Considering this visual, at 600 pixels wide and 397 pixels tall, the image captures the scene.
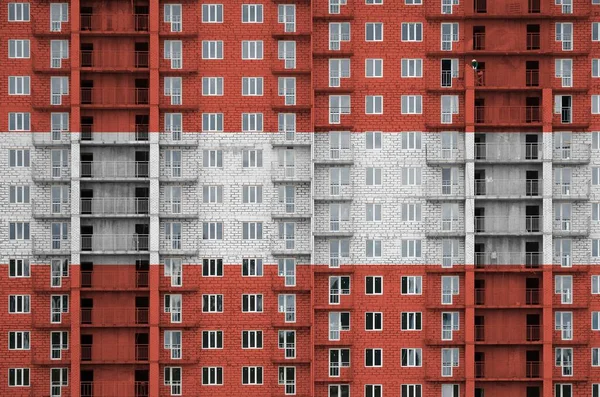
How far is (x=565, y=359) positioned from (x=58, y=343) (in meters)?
39.8

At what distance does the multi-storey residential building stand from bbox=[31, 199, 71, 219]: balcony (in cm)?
11

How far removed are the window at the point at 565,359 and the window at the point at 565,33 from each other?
24.0 m

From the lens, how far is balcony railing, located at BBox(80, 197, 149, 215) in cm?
6619

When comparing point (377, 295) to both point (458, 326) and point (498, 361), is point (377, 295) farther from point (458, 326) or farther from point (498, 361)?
point (498, 361)

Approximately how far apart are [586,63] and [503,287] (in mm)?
18910

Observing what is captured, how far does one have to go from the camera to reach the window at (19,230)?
66500 mm

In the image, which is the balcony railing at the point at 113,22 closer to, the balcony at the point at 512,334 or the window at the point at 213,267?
the window at the point at 213,267

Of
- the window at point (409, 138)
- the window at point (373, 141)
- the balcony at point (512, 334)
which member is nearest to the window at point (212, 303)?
the window at point (373, 141)

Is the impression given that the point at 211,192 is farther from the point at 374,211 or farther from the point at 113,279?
the point at 374,211

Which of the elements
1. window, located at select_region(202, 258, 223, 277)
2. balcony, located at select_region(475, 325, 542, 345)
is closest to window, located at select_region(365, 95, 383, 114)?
window, located at select_region(202, 258, 223, 277)

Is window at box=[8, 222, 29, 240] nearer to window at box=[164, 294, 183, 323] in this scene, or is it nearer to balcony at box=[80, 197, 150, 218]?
balcony at box=[80, 197, 150, 218]

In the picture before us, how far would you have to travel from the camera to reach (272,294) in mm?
66500

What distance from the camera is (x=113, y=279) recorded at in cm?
6625

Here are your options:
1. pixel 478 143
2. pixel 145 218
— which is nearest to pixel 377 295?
pixel 478 143
